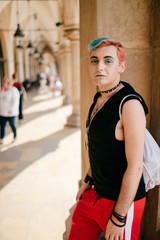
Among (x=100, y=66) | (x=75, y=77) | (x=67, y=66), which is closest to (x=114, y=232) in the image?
(x=100, y=66)

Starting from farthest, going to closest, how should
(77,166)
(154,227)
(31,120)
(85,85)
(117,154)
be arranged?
1. (31,120)
2. (77,166)
3. (85,85)
4. (154,227)
5. (117,154)

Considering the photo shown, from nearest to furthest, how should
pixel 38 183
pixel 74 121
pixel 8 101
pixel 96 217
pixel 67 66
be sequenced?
1. pixel 96 217
2. pixel 38 183
3. pixel 8 101
4. pixel 74 121
5. pixel 67 66

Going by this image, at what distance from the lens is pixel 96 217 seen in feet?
4.83

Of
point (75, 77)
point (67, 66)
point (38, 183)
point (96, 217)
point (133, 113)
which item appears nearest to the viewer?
point (133, 113)

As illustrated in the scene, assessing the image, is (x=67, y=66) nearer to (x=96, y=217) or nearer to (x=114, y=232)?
(x=96, y=217)

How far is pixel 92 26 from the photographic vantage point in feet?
6.78

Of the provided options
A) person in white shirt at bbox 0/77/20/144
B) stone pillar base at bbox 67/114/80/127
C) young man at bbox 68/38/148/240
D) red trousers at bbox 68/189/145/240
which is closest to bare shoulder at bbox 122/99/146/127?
young man at bbox 68/38/148/240

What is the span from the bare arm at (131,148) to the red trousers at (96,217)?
14 cm

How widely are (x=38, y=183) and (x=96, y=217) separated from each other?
104 inches

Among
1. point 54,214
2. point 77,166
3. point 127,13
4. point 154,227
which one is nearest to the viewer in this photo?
point 127,13

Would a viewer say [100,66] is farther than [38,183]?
No

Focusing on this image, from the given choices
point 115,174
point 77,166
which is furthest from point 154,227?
point 77,166

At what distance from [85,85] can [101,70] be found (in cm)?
119

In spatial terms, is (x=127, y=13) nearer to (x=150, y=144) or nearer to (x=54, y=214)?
(x=150, y=144)
